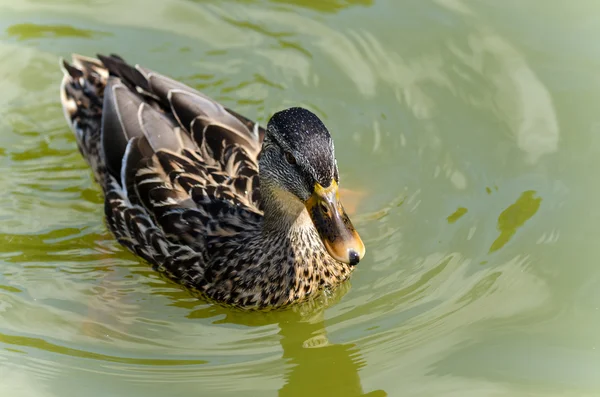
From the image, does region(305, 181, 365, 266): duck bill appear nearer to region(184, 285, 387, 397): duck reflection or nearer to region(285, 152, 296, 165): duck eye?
region(285, 152, 296, 165): duck eye

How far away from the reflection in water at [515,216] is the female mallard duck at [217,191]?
109cm

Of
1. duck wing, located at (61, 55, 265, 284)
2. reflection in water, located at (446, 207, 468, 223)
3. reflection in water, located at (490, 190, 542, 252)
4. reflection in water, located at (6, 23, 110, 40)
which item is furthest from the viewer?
reflection in water, located at (6, 23, 110, 40)

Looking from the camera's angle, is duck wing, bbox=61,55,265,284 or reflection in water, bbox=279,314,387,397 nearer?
reflection in water, bbox=279,314,387,397

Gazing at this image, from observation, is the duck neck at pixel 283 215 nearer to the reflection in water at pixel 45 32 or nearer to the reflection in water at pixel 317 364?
the reflection in water at pixel 317 364

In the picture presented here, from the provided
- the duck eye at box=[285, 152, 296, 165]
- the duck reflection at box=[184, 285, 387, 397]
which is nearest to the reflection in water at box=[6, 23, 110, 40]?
the duck reflection at box=[184, 285, 387, 397]

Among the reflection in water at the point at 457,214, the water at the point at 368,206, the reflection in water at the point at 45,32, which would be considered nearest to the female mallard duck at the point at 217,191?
the water at the point at 368,206

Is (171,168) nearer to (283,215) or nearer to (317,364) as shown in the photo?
(283,215)

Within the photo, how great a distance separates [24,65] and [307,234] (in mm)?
3651

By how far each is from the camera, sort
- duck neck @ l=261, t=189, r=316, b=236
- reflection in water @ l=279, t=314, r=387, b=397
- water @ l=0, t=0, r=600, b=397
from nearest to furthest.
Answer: reflection in water @ l=279, t=314, r=387, b=397
water @ l=0, t=0, r=600, b=397
duck neck @ l=261, t=189, r=316, b=236

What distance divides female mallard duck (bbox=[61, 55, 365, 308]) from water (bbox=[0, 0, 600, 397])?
220 mm

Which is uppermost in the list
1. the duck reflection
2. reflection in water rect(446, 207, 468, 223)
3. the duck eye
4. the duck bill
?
the duck eye

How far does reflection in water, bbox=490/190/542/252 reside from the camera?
595cm

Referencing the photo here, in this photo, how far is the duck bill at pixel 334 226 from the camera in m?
4.72

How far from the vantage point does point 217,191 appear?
5871 mm
